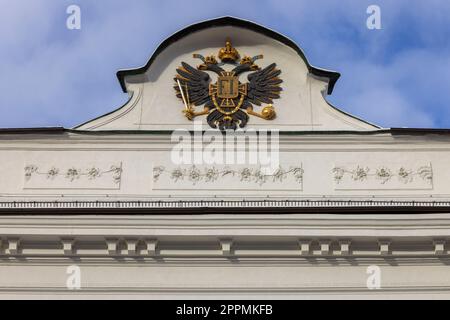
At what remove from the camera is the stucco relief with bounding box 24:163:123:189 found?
16.2m

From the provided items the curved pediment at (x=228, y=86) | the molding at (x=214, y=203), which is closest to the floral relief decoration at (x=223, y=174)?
the molding at (x=214, y=203)

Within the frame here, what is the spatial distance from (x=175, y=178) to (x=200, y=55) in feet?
8.97

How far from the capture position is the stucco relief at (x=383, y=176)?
634 inches

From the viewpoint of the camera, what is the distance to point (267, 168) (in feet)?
53.6

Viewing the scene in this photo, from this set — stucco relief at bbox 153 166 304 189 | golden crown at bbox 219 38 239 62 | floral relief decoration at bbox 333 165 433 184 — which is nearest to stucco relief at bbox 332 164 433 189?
floral relief decoration at bbox 333 165 433 184

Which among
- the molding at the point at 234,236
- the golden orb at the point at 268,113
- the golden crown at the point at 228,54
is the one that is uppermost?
the golden crown at the point at 228,54

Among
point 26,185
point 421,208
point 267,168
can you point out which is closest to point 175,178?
point 267,168

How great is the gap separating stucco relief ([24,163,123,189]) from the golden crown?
9.74 feet

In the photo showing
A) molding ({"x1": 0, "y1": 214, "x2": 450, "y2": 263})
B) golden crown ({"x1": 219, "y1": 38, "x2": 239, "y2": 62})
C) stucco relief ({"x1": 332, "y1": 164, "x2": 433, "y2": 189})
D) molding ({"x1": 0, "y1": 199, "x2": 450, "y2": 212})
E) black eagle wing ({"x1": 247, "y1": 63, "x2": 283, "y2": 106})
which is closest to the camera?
molding ({"x1": 0, "y1": 214, "x2": 450, "y2": 263})

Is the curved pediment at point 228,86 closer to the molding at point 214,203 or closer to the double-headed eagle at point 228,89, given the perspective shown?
the double-headed eagle at point 228,89

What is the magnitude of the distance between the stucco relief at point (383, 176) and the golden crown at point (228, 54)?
3.00m

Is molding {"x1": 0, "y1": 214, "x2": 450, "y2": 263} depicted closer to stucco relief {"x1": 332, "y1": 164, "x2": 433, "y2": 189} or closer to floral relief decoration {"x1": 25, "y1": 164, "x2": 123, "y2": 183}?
stucco relief {"x1": 332, "y1": 164, "x2": 433, "y2": 189}
